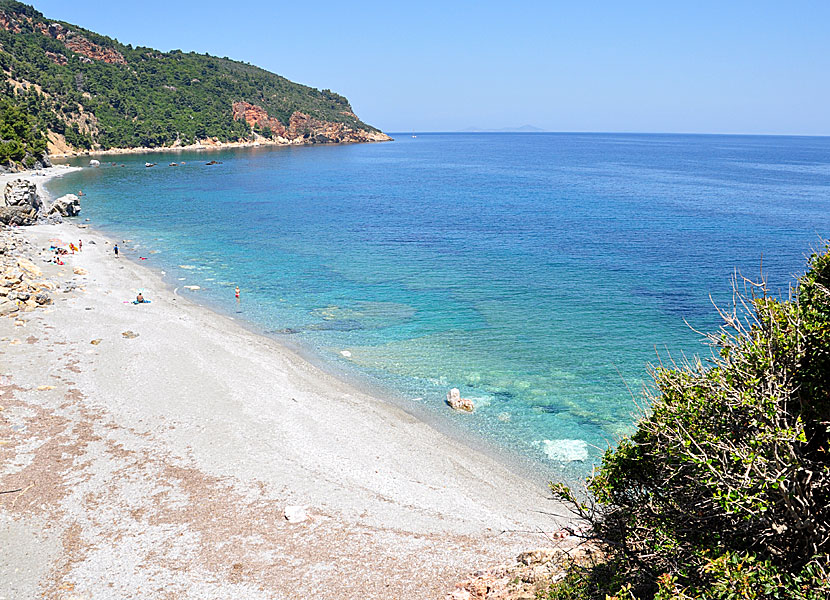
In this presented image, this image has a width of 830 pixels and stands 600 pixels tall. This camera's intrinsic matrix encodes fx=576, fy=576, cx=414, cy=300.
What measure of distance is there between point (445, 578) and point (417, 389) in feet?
42.0

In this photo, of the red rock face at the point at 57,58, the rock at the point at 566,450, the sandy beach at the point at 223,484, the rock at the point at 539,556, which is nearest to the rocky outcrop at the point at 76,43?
the red rock face at the point at 57,58

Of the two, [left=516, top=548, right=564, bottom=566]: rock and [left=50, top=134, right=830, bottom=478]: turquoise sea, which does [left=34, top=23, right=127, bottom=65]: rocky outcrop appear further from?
[left=516, top=548, right=564, bottom=566]: rock

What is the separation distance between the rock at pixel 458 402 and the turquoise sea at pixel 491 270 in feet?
1.99

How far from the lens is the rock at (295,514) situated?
16.5 meters

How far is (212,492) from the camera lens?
1773 centimetres

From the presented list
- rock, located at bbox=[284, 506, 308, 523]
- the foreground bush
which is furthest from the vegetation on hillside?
the foreground bush

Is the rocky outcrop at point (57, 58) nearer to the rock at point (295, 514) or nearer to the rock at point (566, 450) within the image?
the rock at point (295, 514)

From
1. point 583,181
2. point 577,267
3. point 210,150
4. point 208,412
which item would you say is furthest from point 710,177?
point 210,150

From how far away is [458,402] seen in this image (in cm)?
2475

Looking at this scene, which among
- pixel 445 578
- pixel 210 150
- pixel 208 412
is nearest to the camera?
pixel 445 578

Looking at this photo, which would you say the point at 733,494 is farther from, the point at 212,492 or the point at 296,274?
the point at 296,274

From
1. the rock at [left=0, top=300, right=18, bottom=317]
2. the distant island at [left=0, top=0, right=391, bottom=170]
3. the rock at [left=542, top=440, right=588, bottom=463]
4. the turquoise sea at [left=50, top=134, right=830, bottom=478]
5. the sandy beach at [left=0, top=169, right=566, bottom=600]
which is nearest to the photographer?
the sandy beach at [left=0, top=169, right=566, bottom=600]

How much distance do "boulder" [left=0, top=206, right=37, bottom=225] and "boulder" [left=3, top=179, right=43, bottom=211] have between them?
59 cm

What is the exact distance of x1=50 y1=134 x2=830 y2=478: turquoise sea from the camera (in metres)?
26.4
